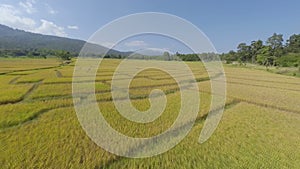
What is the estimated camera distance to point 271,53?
2219 inches

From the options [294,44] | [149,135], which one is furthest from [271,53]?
[149,135]

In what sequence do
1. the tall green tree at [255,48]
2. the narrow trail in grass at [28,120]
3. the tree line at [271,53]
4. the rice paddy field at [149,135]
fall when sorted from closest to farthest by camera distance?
the rice paddy field at [149,135], the narrow trail in grass at [28,120], the tree line at [271,53], the tall green tree at [255,48]

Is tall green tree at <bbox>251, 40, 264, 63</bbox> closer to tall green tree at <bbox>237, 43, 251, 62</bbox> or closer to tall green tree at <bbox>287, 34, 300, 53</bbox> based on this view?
tall green tree at <bbox>237, 43, 251, 62</bbox>

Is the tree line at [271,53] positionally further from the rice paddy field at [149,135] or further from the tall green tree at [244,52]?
the rice paddy field at [149,135]

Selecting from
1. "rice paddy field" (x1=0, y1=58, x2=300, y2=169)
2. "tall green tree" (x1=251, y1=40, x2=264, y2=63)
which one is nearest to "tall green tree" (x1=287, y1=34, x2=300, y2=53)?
"tall green tree" (x1=251, y1=40, x2=264, y2=63)

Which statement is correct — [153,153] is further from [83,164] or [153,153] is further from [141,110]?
[141,110]

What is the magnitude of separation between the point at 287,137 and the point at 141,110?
18.8 ft

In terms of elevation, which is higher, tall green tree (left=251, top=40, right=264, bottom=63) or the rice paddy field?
tall green tree (left=251, top=40, right=264, bottom=63)

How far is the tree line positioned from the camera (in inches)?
2125

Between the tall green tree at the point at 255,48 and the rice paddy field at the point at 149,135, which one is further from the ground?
the tall green tree at the point at 255,48

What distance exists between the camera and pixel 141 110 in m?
8.41

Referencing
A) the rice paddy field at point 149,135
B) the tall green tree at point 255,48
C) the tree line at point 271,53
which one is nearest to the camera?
the rice paddy field at point 149,135

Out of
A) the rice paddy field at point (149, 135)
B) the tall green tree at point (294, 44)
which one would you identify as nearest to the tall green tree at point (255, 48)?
the tall green tree at point (294, 44)

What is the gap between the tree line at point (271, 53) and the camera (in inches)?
2125
